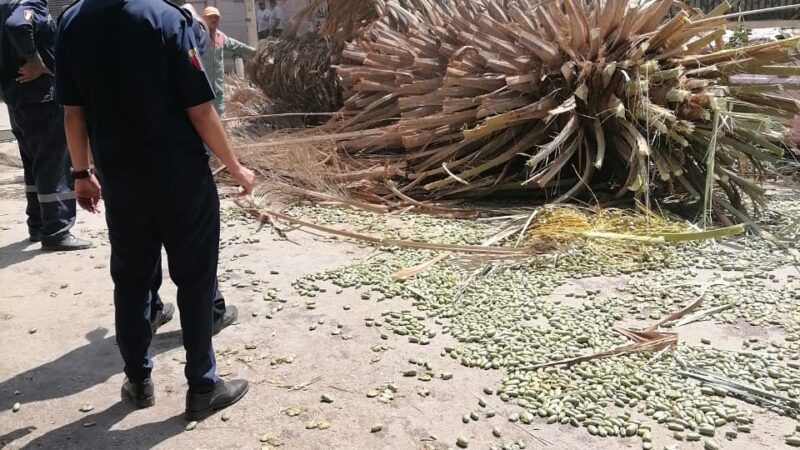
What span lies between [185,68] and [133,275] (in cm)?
80

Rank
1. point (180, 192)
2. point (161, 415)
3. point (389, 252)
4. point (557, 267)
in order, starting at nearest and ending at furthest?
1. point (180, 192)
2. point (161, 415)
3. point (557, 267)
4. point (389, 252)

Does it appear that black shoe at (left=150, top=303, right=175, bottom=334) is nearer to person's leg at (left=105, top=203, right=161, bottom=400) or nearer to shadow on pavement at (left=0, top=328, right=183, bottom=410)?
shadow on pavement at (left=0, top=328, right=183, bottom=410)

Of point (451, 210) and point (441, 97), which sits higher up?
point (441, 97)

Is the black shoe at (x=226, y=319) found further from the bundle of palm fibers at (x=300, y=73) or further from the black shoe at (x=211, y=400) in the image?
the bundle of palm fibers at (x=300, y=73)

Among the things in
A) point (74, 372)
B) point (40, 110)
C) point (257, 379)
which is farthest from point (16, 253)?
point (257, 379)

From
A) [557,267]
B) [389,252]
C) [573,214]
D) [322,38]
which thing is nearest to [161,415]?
[389,252]

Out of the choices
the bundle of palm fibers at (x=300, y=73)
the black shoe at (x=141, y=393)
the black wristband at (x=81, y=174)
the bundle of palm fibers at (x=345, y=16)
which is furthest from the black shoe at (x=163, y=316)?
the bundle of palm fibers at (x=300, y=73)

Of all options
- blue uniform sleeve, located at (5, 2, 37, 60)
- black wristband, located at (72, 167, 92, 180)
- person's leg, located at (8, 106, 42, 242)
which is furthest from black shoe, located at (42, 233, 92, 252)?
black wristband, located at (72, 167, 92, 180)

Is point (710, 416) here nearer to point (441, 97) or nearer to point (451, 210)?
point (451, 210)

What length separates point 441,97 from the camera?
17.3ft

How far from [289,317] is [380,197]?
206cm

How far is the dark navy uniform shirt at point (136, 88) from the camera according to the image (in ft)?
7.24

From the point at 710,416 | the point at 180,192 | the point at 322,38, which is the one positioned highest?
the point at 322,38

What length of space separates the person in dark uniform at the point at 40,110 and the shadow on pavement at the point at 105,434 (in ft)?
7.63
